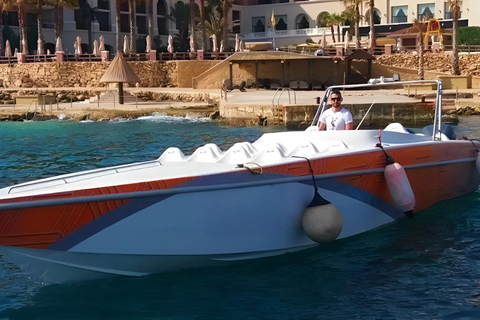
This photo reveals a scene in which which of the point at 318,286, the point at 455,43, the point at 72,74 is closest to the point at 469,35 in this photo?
the point at 455,43

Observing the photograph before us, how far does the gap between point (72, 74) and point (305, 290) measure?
139ft

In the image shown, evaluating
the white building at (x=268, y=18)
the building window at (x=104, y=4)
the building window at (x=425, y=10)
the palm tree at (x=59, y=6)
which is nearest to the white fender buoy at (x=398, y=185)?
the palm tree at (x=59, y=6)

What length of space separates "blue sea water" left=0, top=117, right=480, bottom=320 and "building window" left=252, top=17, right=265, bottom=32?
62.7 metres

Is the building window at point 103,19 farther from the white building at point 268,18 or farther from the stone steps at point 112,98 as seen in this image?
the stone steps at point 112,98

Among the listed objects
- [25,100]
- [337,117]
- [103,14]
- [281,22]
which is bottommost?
[337,117]

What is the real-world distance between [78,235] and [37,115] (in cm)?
2511

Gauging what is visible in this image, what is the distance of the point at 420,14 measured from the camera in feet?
206

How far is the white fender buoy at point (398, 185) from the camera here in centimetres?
840

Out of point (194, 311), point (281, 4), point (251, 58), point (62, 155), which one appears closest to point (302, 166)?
point (194, 311)

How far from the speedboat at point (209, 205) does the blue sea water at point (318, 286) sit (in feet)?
0.61

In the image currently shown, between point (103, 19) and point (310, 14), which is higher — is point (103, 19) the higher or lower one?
the lower one

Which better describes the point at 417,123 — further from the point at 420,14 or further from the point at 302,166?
the point at 420,14

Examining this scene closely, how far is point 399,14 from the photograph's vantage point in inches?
2530

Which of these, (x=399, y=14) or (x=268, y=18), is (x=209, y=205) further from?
(x=268, y=18)
